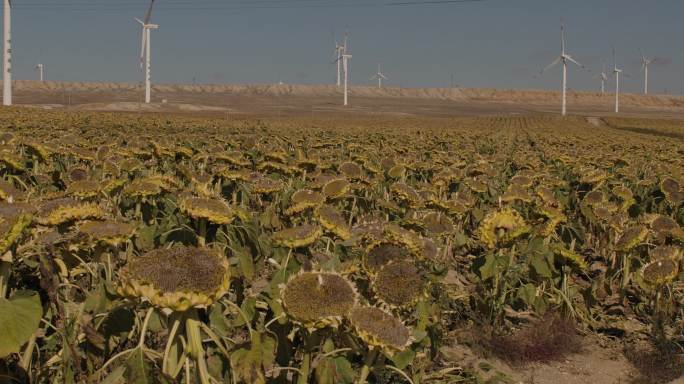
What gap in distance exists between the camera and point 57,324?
370cm

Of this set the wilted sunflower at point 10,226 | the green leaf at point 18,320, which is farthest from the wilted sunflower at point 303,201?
the green leaf at point 18,320

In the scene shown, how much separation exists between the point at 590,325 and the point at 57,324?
15.7 feet

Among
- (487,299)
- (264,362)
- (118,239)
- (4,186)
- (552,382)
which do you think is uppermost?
(4,186)

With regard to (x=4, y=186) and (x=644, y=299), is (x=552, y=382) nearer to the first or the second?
(x=644, y=299)

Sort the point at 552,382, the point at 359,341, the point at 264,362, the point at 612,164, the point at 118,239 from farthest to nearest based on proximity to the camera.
Answer: the point at 612,164, the point at 552,382, the point at 118,239, the point at 359,341, the point at 264,362

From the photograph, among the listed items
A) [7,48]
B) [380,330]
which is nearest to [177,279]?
[380,330]

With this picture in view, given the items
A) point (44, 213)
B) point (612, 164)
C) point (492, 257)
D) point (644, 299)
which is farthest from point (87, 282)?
point (612, 164)

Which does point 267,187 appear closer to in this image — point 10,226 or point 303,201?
point 303,201

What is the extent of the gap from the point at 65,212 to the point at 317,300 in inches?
74.7

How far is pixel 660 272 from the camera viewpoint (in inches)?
186

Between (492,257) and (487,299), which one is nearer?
(492,257)

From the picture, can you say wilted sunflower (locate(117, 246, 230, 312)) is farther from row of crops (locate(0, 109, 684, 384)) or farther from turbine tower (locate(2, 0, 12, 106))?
turbine tower (locate(2, 0, 12, 106))

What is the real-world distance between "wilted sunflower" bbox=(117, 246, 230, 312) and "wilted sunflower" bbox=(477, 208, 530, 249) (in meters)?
2.78

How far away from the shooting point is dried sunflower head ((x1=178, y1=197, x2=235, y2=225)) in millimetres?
3344
